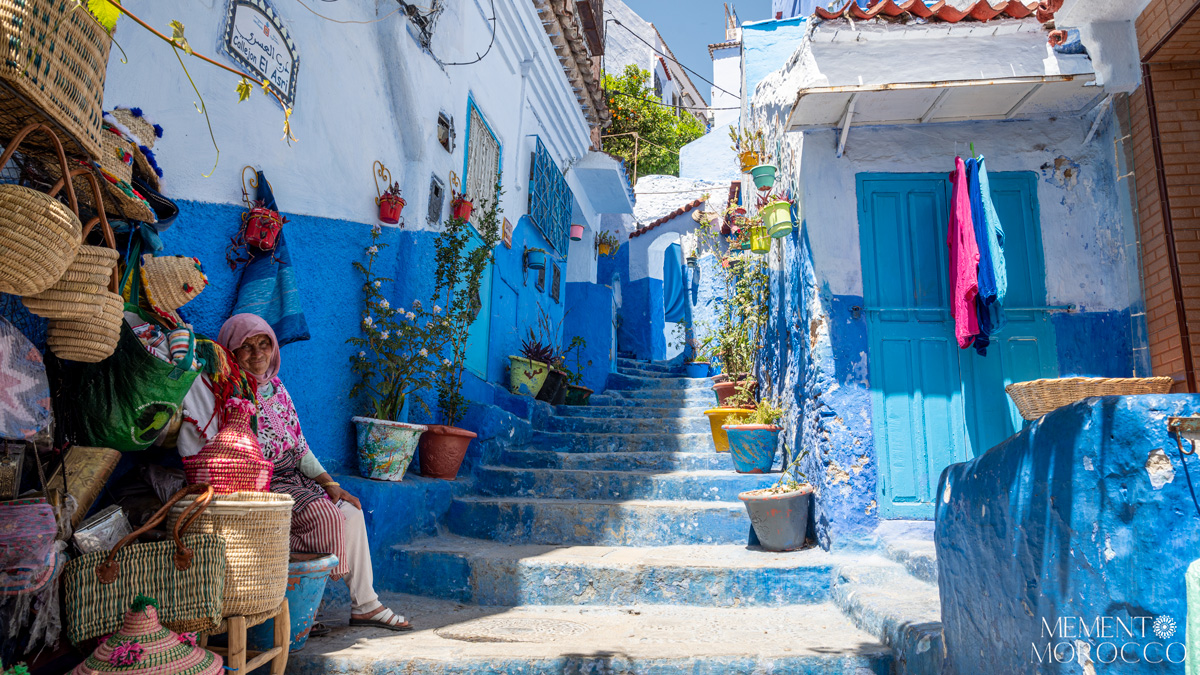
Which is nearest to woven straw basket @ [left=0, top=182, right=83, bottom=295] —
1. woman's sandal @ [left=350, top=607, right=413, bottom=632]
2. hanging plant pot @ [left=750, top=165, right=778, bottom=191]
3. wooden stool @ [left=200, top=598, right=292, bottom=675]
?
wooden stool @ [left=200, top=598, right=292, bottom=675]

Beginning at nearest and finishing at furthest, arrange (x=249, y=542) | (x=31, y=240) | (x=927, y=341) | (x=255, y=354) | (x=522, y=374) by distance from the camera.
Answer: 1. (x=31, y=240)
2. (x=249, y=542)
3. (x=255, y=354)
4. (x=927, y=341)
5. (x=522, y=374)

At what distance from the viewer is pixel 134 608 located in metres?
A: 2.28

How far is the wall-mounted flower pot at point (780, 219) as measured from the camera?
5.13 meters

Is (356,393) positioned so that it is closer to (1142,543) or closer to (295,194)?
(295,194)

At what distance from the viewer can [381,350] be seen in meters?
4.82

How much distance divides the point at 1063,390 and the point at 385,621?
3475 millimetres

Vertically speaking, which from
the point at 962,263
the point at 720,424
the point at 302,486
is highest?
the point at 962,263

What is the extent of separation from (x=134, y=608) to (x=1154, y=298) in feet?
18.1

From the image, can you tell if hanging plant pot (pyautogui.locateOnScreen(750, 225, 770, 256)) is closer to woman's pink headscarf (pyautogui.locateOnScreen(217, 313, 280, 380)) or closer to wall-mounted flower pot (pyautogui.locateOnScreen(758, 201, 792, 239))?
wall-mounted flower pot (pyautogui.locateOnScreen(758, 201, 792, 239))

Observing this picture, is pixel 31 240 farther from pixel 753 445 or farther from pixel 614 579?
pixel 753 445

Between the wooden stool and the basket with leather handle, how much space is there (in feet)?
0.44

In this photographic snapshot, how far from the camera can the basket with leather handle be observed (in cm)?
226

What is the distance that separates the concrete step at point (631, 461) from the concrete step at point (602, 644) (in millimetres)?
1919

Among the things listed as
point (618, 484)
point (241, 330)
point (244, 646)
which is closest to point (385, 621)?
point (244, 646)
